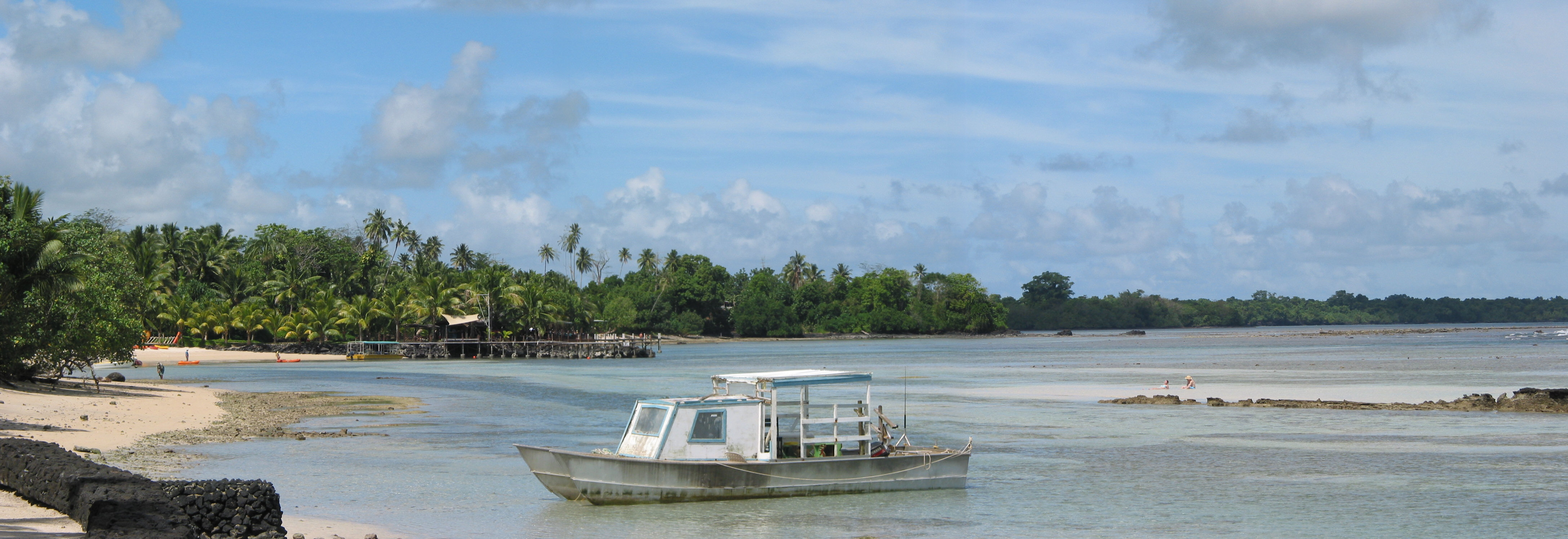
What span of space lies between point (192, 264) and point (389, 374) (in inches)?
1847

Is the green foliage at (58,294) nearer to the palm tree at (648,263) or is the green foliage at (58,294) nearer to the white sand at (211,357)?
the white sand at (211,357)

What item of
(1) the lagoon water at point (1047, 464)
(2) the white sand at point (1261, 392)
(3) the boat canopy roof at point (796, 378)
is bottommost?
(1) the lagoon water at point (1047, 464)

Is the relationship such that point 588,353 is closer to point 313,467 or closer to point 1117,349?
point 1117,349

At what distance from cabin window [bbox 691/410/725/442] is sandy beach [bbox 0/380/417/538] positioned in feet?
16.3

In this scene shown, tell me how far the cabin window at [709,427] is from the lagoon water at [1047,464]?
3.56 ft

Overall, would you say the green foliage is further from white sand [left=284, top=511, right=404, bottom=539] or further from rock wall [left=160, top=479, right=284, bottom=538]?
rock wall [left=160, top=479, right=284, bottom=538]

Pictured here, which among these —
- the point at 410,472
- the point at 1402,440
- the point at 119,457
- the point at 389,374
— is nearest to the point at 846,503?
the point at 410,472

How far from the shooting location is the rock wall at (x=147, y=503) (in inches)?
447

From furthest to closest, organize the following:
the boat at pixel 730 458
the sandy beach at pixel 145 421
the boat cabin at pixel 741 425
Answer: the boat cabin at pixel 741 425 < the boat at pixel 730 458 < the sandy beach at pixel 145 421

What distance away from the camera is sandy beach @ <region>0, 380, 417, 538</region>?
49.7 ft

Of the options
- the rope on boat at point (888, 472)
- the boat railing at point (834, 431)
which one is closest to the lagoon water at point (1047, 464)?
the rope on boat at point (888, 472)

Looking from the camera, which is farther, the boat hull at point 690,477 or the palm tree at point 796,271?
the palm tree at point 796,271

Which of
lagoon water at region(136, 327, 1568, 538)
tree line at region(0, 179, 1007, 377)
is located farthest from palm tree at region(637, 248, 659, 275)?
lagoon water at region(136, 327, 1568, 538)

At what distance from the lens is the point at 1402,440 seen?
2881cm
